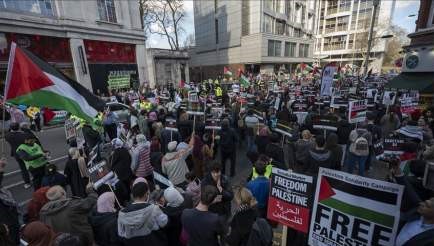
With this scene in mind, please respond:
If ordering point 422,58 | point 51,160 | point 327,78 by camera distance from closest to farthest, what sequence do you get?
point 51,160 < point 327,78 < point 422,58

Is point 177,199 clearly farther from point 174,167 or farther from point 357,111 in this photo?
point 357,111

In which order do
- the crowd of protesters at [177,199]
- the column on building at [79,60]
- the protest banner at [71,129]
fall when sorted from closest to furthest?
the crowd of protesters at [177,199]
the protest banner at [71,129]
the column on building at [79,60]

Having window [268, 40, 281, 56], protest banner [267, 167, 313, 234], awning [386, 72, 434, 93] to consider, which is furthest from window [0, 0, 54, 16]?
window [268, 40, 281, 56]

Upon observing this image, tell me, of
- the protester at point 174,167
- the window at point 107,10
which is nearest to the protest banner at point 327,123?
the protester at point 174,167

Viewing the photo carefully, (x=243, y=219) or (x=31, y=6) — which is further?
(x=31, y=6)

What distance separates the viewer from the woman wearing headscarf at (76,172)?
5.01m

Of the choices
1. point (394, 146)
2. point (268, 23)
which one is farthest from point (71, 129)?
point (268, 23)

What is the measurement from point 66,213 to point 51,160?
22.5 feet

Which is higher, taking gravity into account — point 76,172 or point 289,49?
point 289,49

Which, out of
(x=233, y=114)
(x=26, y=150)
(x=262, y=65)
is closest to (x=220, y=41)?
(x=262, y=65)

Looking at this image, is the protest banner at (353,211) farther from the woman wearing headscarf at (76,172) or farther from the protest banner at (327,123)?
the woman wearing headscarf at (76,172)

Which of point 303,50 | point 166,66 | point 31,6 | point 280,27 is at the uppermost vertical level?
point 280,27

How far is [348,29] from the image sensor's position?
64062 mm

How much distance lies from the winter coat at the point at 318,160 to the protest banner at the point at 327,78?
6346mm
